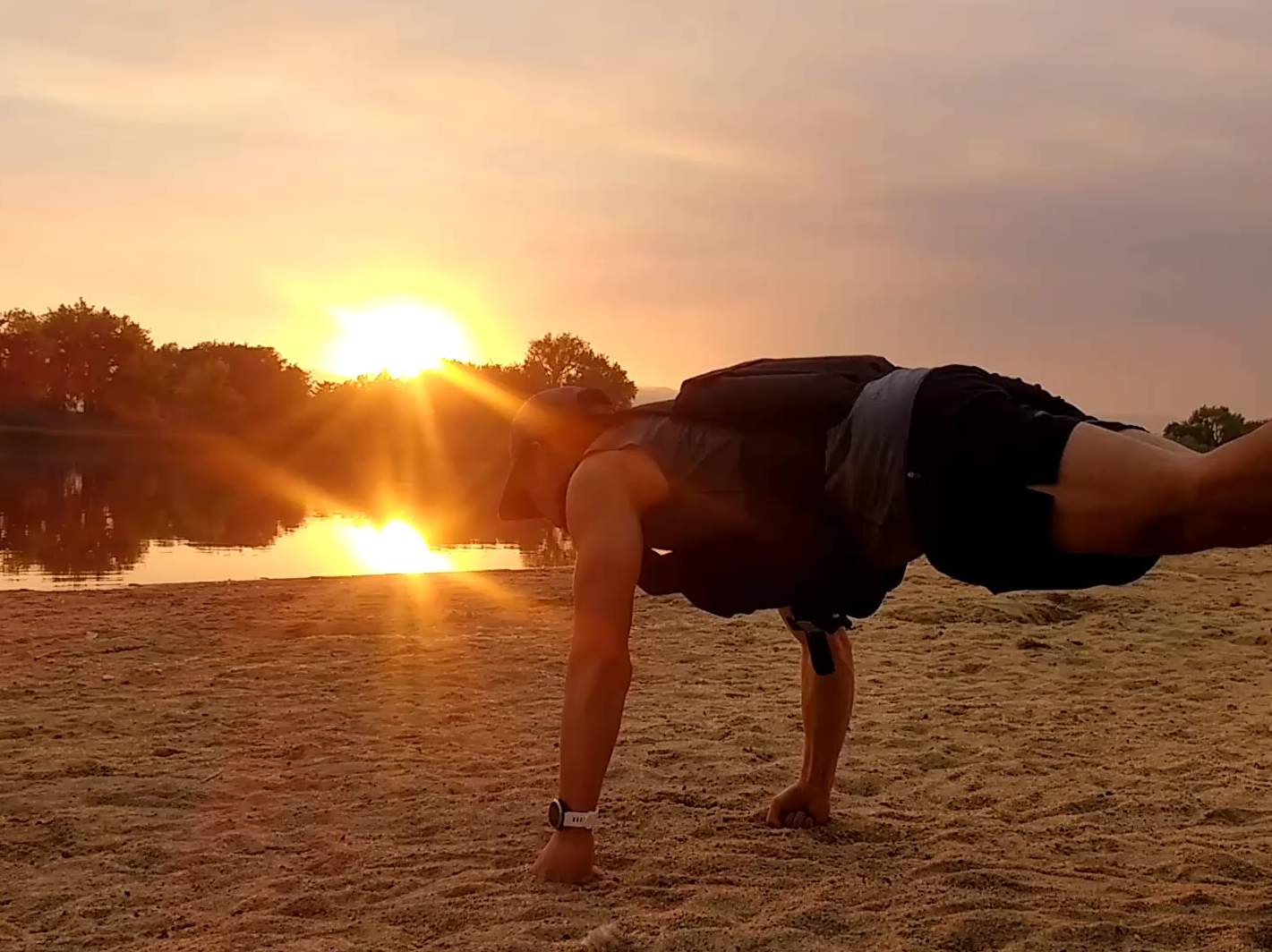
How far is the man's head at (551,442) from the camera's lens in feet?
10.5

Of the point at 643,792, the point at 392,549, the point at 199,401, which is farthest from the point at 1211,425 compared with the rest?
A: the point at 199,401

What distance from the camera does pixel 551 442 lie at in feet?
10.5

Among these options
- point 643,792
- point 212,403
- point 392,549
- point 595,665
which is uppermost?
point 212,403

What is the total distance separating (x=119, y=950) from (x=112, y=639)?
446 centimetres

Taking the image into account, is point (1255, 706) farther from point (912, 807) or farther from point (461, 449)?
point (461, 449)

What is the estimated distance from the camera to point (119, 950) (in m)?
2.50

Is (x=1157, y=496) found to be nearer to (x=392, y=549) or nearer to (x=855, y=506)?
(x=855, y=506)

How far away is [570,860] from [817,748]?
3.00 feet

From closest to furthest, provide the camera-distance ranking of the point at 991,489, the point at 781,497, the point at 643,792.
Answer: the point at 991,489, the point at 781,497, the point at 643,792

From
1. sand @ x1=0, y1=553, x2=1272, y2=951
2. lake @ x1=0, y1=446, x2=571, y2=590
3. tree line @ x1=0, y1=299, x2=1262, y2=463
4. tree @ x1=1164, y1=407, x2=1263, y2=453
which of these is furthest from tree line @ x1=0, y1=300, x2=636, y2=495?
sand @ x1=0, y1=553, x2=1272, y2=951

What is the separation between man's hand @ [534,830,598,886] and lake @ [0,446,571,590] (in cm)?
872

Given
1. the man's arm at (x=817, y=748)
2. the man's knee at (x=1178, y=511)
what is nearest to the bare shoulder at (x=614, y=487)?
the man's arm at (x=817, y=748)

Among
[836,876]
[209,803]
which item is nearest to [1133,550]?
[836,876]

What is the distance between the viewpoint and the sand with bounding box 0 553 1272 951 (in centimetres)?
267
